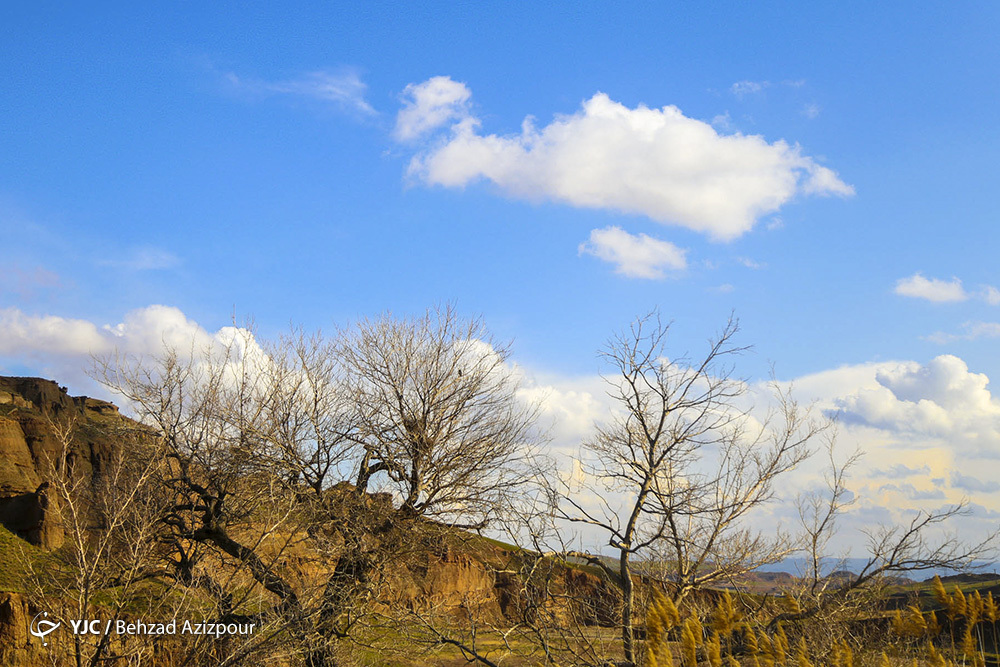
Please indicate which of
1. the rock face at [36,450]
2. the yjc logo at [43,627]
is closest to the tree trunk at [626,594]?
the yjc logo at [43,627]

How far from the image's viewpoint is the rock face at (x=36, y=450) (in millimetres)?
29562

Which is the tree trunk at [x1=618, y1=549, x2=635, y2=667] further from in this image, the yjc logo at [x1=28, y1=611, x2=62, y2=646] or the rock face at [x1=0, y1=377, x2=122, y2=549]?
the rock face at [x1=0, y1=377, x2=122, y2=549]

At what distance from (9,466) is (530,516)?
35086 mm

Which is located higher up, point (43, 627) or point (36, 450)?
point (36, 450)

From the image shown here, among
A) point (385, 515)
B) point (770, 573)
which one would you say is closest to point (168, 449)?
point (385, 515)

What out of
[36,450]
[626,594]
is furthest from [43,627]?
[36,450]

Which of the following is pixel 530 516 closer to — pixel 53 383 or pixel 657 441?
pixel 657 441

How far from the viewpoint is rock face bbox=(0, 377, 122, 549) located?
29.6 m

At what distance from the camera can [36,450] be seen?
119 ft

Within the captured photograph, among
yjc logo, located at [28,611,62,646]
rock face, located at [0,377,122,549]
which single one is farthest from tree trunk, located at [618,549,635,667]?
rock face, located at [0,377,122,549]

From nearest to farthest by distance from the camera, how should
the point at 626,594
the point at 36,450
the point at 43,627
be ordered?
the point at 626,594, the point at 43,627, the point at 36,450

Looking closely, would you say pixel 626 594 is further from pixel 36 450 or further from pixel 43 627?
pixel 36 450

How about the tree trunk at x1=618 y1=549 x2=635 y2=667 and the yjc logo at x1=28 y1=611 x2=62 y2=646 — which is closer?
the yjc logo at x1=28 y1=611 x2=62 y2=646

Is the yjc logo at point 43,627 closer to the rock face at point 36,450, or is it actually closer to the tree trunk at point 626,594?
the tree trunk at point 626,594
